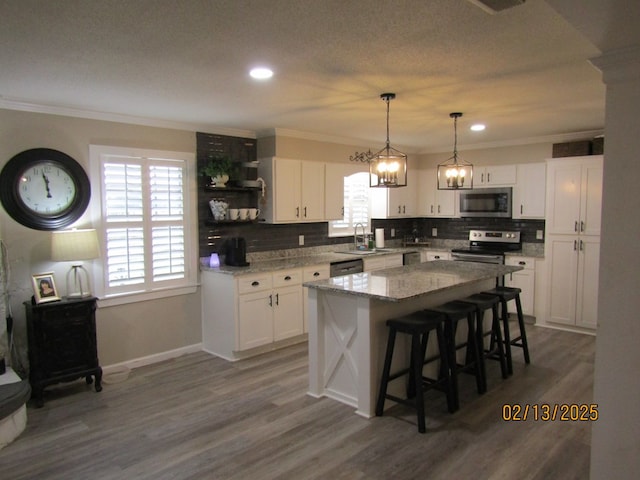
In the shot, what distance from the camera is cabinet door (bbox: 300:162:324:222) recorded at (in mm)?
5461

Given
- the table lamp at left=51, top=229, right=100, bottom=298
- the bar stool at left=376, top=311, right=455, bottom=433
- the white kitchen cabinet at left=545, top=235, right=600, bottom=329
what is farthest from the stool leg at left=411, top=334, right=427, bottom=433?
the white kitchen cabinet at left=545, top=235, right=600, bottom=329

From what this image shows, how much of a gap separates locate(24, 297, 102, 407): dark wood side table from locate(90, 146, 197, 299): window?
44 centimetres

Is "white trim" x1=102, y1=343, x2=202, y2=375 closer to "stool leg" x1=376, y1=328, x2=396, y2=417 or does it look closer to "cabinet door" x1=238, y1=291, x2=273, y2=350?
"cabinet door" x1=238, y1=291, x2=273, y2=350

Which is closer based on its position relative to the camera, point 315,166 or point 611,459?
point 611,459

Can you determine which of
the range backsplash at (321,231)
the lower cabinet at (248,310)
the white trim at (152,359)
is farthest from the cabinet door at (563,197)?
the white trim at (152,359)

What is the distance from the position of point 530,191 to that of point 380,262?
225 centimetres

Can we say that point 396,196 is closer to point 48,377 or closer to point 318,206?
point 318,206

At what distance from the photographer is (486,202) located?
6.44 meters

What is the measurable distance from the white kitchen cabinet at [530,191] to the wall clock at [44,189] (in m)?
5.28

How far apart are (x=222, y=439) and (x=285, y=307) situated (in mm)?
2031

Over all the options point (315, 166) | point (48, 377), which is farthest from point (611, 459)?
point (315, 166)

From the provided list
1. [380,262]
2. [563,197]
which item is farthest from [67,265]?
[563,197]

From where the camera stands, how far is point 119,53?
100 inches

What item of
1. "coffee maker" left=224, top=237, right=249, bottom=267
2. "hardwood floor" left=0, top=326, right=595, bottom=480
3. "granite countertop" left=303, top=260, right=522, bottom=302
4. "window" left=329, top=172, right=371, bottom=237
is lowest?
"hardwood floor" left=0, top=326, right=595, bottom=480
